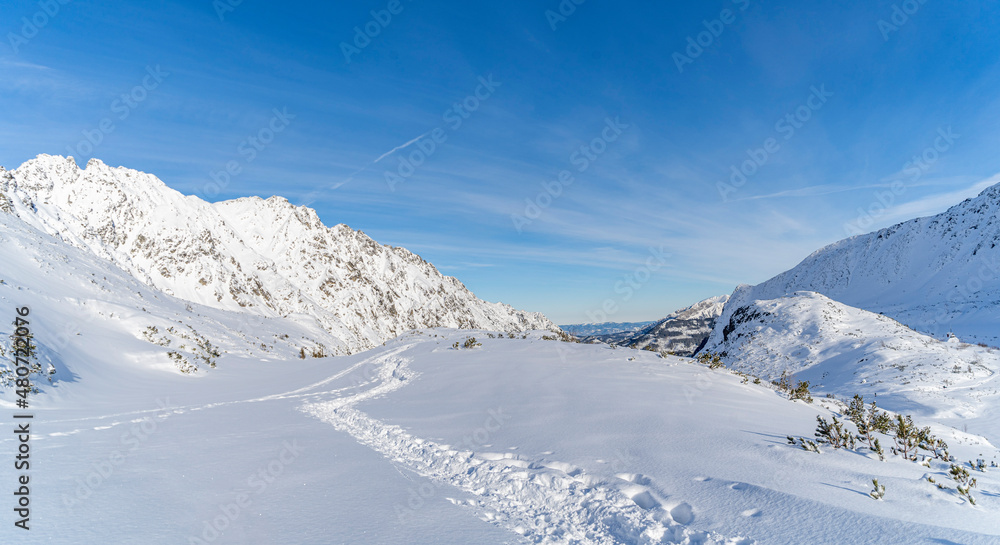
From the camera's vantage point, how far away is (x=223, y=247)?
10181 centimetres

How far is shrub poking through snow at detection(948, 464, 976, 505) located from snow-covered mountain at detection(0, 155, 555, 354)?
58807 millimetres

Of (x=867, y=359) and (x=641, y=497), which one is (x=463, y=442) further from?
(x=867, y=359)

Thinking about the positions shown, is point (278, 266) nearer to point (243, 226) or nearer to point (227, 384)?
point (243, 226)

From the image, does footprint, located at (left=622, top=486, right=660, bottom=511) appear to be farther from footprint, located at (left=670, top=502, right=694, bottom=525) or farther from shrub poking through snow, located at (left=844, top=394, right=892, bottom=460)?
shrub poking through snow, located at (left=844, top=394, right=892, bottom=460)

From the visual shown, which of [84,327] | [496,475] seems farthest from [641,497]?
[84,327]

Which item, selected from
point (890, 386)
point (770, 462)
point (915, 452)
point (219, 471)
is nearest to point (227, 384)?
point (219, 471)

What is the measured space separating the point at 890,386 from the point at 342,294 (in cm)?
13964

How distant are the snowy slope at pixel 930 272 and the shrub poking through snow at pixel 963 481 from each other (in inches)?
1159

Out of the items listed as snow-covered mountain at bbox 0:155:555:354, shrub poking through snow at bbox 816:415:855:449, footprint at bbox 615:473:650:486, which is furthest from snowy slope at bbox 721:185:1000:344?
snow-covered mountain at bbox 0:155:555:354

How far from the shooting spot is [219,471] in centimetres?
523

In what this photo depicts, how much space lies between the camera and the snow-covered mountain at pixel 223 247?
251 ft

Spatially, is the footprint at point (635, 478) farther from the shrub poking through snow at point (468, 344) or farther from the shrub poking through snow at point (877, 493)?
the shrub poking through snow at point (468, 344)

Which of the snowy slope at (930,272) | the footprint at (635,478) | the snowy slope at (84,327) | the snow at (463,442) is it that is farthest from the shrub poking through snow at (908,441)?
the snowy slope at (930,272)

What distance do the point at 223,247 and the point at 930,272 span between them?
130263 mm
